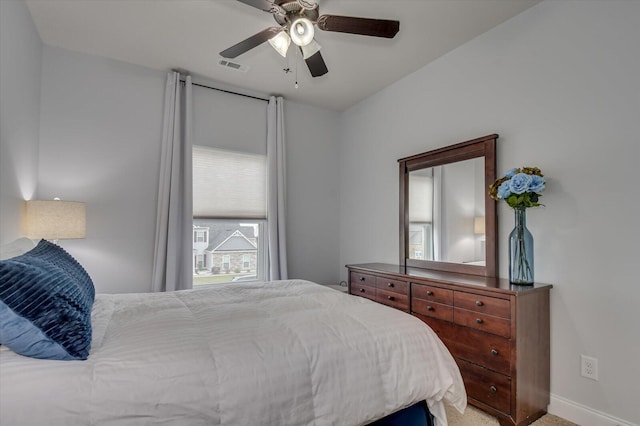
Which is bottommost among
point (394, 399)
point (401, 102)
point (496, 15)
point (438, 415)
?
point (438, 415)

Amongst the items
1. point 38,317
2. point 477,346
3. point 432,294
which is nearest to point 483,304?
point 477,346

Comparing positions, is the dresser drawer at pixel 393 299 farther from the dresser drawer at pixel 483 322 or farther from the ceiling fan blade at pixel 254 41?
the ceiling fan blade at pixel 254 41

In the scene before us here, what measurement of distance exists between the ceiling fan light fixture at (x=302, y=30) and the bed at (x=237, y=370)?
1.56m

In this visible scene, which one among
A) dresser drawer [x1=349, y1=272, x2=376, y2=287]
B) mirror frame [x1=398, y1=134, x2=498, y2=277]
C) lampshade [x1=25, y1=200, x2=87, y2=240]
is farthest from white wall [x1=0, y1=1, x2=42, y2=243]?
mirror frame [x1=398, y1=134, x2=498, y2=277]

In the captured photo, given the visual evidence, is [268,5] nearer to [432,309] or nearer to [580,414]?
[432,309]

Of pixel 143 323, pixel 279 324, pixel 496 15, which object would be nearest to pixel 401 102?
pixel 496 15

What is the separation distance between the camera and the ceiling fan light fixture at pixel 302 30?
1887 millimetres

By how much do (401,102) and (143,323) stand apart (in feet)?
10.3

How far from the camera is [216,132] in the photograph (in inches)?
144

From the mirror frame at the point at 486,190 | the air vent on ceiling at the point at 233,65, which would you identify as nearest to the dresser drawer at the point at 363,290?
the mirror frame at the point at 486,190

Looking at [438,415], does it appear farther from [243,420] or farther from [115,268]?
[115,268]

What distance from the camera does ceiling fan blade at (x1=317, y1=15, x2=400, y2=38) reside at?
1866 mm

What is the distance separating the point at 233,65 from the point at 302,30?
5.19ft

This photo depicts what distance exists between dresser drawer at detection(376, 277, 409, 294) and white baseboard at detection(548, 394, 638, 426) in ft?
3.77
